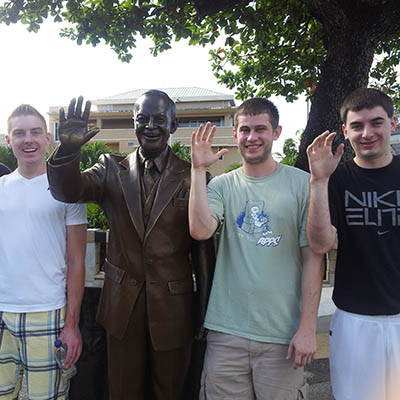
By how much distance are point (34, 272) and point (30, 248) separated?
0.13 m

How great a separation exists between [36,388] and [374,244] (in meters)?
1.85

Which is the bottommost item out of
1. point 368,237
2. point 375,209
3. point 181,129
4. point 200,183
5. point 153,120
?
point 368,237

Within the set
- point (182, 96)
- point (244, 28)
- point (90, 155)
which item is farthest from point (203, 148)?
point (182, 96)

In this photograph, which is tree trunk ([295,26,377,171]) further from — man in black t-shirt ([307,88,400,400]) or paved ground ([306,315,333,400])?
man in black t-shirt ([307,88,400,400])

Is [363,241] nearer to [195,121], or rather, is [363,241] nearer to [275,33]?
[275,33]

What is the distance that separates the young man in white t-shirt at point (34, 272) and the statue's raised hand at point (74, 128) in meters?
0.35

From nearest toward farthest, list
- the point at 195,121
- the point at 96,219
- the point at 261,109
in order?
the point at 261,109, the point at 96,219, the point at 195,121

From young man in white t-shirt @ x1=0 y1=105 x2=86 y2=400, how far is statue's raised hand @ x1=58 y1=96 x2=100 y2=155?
0.35m

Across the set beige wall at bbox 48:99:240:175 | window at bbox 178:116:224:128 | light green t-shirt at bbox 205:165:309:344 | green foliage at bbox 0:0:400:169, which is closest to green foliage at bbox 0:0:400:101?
green foliage at bbox 0:0:400:169

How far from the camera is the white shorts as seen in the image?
178 cm

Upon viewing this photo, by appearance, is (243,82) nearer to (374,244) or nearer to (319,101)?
(319,101)

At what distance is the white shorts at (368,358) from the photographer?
5.84ft

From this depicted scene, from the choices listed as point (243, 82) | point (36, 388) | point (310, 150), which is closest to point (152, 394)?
point (36, 388)

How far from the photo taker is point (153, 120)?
80.6 inches
